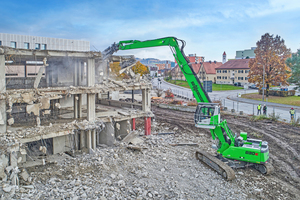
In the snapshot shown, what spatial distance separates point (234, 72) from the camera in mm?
69625

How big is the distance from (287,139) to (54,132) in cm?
1831

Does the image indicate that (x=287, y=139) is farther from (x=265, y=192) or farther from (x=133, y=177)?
(x=133, y=177)

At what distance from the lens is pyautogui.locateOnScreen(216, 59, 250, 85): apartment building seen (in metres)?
66.5

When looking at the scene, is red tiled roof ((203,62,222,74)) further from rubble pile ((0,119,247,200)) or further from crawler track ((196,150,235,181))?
crawler track ((196,150,235,181))

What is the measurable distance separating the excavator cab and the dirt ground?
3.67 metres

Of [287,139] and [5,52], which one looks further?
[287,139]

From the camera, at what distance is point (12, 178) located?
40.9 feet

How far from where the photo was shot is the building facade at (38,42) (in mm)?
28005

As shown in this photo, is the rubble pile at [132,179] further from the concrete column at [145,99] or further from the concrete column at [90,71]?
the concrete column at [145,99]

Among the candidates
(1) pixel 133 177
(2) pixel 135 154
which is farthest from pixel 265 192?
(2) pixel 135 154

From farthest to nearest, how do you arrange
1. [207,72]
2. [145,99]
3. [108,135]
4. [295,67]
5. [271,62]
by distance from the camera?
[207,72] < [271,62] < [295,67] < [145,99] < [108,135]

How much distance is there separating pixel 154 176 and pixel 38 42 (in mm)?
23291

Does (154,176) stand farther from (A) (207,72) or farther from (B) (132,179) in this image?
(A) (207,72)

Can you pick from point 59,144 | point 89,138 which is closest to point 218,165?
point 89,138
